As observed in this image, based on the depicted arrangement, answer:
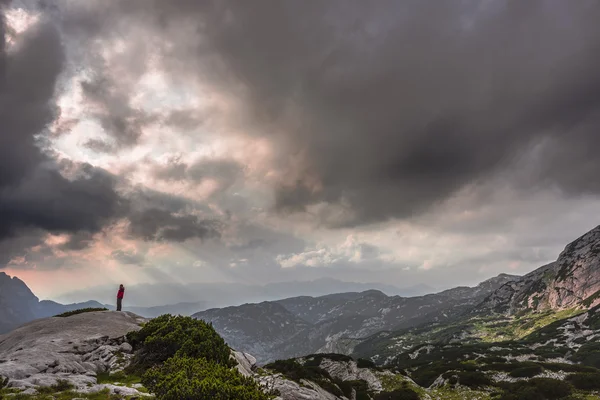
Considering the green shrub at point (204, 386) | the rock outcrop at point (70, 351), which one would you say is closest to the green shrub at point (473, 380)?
the green shrub at point (204, 386)

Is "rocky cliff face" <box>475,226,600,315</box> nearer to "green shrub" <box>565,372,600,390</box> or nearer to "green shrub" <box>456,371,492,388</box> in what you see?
"green shrub" <box>565,372,600,390</box>

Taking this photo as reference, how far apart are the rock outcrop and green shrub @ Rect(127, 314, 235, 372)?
7.59 feet

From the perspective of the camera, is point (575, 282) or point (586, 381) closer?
point (586, 381)

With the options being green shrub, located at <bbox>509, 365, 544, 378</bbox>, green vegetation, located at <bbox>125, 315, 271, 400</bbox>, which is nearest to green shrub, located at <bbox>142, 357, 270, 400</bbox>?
green vegetation, located at <bbox>125, 315, 271, 400</bbox>

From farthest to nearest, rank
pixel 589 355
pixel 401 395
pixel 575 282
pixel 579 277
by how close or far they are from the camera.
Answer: pixel 579 277
pixel 575 282
pixel 589 355
pixel 401 395

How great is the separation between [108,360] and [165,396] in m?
18.3

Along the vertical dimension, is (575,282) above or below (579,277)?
below

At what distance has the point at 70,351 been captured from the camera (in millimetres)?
27766

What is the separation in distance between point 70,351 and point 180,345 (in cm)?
1112

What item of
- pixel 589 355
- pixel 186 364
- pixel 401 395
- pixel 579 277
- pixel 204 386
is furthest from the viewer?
pixel 579 277

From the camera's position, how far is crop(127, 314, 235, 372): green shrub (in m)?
24.9

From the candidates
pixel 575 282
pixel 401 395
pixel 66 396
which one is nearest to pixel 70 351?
pixel 66 396

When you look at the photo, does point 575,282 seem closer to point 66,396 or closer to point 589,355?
point 589,355

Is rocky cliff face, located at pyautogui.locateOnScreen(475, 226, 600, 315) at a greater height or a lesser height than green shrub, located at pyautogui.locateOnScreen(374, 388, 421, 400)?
greater
